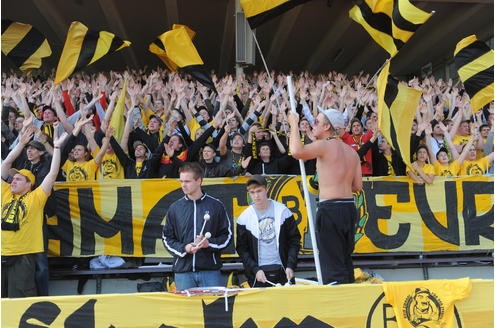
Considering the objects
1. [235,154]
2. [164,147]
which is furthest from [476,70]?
[164,147]

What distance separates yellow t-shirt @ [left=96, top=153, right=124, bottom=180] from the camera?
7.13m

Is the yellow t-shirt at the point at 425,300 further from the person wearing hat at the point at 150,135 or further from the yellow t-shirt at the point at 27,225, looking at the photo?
the person wearing hat at the point at 150,135

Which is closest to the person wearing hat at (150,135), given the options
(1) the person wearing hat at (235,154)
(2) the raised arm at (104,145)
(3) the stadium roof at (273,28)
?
(2) the raised arm at (104,145)

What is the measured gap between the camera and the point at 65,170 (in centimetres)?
700

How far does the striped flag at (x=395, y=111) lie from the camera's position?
6297 mm

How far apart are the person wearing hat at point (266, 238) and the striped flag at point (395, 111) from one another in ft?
6.75

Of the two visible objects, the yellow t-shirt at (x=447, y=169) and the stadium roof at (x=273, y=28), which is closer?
the yellow t-shirt at (x=447, y=169)

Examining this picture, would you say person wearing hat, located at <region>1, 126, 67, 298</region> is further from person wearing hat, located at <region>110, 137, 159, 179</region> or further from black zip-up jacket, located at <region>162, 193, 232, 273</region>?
black zip-up jacket, located at <region>162, 193, 232, 273</region>

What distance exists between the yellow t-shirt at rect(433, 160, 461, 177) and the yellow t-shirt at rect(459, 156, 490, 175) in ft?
0.42

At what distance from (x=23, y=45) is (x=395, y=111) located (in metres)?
5.77

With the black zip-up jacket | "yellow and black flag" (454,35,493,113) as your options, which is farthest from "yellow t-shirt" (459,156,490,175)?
the black zip-up jacket

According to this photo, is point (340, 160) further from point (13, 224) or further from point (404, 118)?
point (13, 224)

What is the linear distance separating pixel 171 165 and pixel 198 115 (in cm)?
194

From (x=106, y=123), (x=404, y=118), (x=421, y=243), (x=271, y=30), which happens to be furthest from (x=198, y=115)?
(x=271, y=30)
